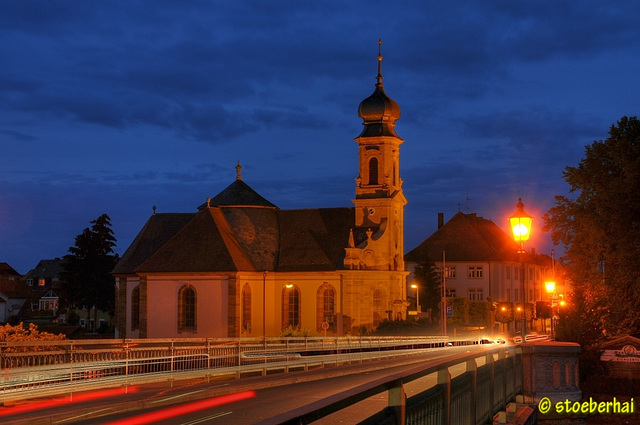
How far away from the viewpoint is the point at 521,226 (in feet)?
78.8

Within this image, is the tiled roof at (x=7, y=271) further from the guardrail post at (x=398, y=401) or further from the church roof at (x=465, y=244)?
the guardrail post at (x=398, y=401)

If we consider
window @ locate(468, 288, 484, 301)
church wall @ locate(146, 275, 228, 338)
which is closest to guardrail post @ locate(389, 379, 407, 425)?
church wall @ locate(146, 275, 228, 338)

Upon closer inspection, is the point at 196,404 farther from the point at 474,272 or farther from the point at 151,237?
the point at 474,272

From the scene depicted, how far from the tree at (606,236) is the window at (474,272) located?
5248cm

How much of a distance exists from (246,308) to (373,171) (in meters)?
15.9

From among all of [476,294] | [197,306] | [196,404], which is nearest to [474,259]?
[476,294]

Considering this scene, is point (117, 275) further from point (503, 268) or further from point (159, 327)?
point (503, 268)

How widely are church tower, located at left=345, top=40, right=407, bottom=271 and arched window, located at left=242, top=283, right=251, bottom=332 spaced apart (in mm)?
9319

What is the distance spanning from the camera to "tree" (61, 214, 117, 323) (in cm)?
9200

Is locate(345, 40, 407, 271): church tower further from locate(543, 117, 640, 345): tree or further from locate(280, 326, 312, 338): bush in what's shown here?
locate(543, 117, 640, 345): tree

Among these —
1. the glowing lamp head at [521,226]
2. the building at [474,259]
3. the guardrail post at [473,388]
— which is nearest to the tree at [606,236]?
the glowing lamp head at [521,226]

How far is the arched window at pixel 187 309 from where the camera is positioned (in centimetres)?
6719

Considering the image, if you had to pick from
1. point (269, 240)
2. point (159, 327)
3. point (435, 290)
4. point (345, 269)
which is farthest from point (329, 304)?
point (435, 290)

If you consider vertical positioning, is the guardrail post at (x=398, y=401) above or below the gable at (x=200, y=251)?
below
